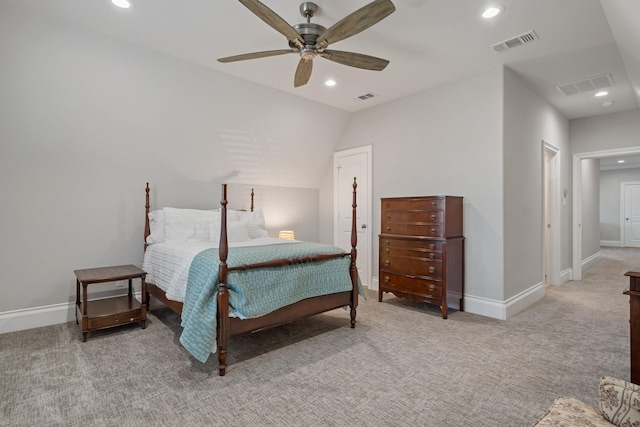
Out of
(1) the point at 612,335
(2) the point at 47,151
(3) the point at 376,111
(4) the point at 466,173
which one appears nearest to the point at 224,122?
(2) the point at 47,151

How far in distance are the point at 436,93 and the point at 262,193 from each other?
295 centimetres

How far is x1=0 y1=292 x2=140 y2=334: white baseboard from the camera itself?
319 cm

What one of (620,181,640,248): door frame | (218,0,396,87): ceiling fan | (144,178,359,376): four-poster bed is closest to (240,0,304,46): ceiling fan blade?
(218,0,396,87): ceiling fan

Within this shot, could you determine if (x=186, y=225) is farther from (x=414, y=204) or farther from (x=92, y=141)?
(x=414, y=204)

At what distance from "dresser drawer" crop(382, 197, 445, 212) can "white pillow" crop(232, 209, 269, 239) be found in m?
1.74

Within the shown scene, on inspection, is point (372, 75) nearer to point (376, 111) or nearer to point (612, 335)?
point (376, 111)

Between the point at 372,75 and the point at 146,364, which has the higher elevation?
the point at 372,75

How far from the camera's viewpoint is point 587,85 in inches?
163

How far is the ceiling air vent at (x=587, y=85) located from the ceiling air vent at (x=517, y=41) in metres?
1.53

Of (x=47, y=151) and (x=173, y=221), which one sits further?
(x=173, y=221)

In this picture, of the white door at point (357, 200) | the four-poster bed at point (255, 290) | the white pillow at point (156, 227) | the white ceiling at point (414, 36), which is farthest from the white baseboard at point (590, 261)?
the white pillow at point (156, 227)

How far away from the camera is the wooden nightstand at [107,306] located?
3.01m

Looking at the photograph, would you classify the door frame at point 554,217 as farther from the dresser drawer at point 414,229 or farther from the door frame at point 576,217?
the dresser drawer at point 414,229

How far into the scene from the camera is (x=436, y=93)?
169 inches
